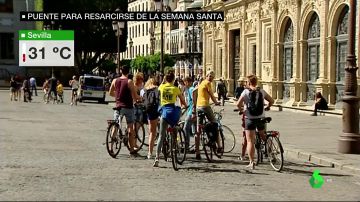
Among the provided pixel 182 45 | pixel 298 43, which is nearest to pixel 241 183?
pixel 298 43

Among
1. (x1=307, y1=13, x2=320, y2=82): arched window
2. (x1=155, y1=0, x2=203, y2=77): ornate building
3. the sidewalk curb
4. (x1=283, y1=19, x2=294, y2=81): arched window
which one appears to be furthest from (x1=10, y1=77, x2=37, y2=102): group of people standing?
the sidewalk curb

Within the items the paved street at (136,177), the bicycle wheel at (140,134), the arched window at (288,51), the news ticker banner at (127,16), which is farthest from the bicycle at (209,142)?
the arched window at (288,51)

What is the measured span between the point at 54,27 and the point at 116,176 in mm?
62105

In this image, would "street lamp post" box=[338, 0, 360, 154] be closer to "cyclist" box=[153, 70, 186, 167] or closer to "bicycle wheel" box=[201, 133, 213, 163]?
"bicycle wheel" box=[201, 133, 213, 163]

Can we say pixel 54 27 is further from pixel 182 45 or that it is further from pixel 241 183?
pixel 241 183

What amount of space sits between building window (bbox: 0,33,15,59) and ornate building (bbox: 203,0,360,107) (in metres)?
34.2

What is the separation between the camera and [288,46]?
3269cm

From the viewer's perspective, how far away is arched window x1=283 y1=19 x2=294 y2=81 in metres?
32.4

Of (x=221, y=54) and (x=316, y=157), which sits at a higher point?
(x=221, y=54)

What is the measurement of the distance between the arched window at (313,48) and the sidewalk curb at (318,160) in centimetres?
1478

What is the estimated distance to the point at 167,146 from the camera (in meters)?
12.8

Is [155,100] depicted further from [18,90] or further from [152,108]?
[18,90]

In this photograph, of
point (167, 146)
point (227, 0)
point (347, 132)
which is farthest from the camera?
point (227, 0)

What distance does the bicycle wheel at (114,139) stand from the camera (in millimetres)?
13792
